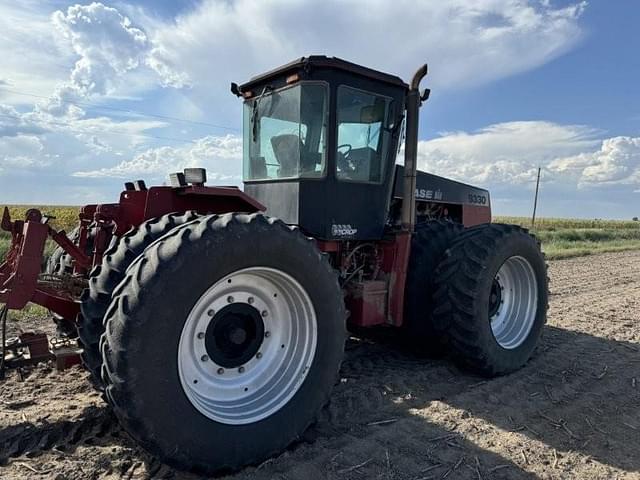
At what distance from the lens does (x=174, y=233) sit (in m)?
2.87

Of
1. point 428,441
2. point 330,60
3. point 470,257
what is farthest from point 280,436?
point 330,60

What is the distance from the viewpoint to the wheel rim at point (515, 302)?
205 inches

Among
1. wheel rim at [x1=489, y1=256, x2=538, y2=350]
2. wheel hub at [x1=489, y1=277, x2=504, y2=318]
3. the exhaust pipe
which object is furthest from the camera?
wheel rim at [x1=489, y1=256, x2=538, y2=350]

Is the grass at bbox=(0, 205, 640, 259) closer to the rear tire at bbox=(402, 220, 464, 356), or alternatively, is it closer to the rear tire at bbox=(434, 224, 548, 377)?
the rear tire at bbox=(402, 220, 464, 356)

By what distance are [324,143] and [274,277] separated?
1.50 meters

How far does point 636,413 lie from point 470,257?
5.81ft

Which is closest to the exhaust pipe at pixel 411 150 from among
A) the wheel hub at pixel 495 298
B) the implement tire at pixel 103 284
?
the wheel hub at pixel 495 298

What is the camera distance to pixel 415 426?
12.1 feet

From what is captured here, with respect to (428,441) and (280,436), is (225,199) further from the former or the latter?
(428,441)

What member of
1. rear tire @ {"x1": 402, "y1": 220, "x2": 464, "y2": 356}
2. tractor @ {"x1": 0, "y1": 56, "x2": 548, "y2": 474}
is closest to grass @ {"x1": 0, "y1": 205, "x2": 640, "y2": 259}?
tractor @ {"x1": 0, "y1": 56, "x2": 548, "y2": 474}

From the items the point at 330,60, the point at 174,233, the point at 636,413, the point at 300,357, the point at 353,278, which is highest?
the point at 330,60

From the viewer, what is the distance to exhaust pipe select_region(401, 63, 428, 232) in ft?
15.7

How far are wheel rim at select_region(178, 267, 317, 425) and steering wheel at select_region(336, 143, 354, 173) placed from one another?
4.93ft

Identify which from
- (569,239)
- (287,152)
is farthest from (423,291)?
(569,239)
